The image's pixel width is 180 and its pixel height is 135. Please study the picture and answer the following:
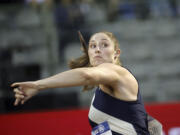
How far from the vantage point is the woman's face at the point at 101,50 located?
8.80 feet

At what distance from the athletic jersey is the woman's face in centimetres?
26

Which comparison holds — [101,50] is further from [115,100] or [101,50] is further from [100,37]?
[115,100]

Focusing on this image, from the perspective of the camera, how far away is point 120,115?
2473mm

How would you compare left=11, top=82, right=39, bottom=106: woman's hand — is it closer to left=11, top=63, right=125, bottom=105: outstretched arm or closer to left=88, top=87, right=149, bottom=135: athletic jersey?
left=11, top=63, right=125, bottom=105: outstretched arm

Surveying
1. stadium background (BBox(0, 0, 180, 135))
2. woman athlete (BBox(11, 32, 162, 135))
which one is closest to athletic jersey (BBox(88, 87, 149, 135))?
woman athlete (BBox(11, 32, 162, 135))

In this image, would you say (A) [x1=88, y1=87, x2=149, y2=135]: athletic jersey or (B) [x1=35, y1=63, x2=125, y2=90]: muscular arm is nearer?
(B) [x1=35, y1=63, x2=125, y2=90]: muscular arm

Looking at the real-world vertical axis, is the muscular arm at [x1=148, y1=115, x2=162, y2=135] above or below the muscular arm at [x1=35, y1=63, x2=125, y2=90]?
below

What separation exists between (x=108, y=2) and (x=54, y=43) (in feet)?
4.48

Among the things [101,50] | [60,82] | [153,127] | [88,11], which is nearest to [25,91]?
[60,82]

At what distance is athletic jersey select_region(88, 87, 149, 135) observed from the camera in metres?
2.47

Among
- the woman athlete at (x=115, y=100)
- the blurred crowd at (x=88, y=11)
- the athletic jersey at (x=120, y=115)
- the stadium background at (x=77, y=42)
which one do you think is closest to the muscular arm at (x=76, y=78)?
the woman athlete at (x=115, y=100)

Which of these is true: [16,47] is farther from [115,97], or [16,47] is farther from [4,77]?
[115,97]

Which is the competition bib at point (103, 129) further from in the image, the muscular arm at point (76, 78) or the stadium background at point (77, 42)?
the stadium background at point (77, 42)

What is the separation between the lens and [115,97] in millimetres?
2465
